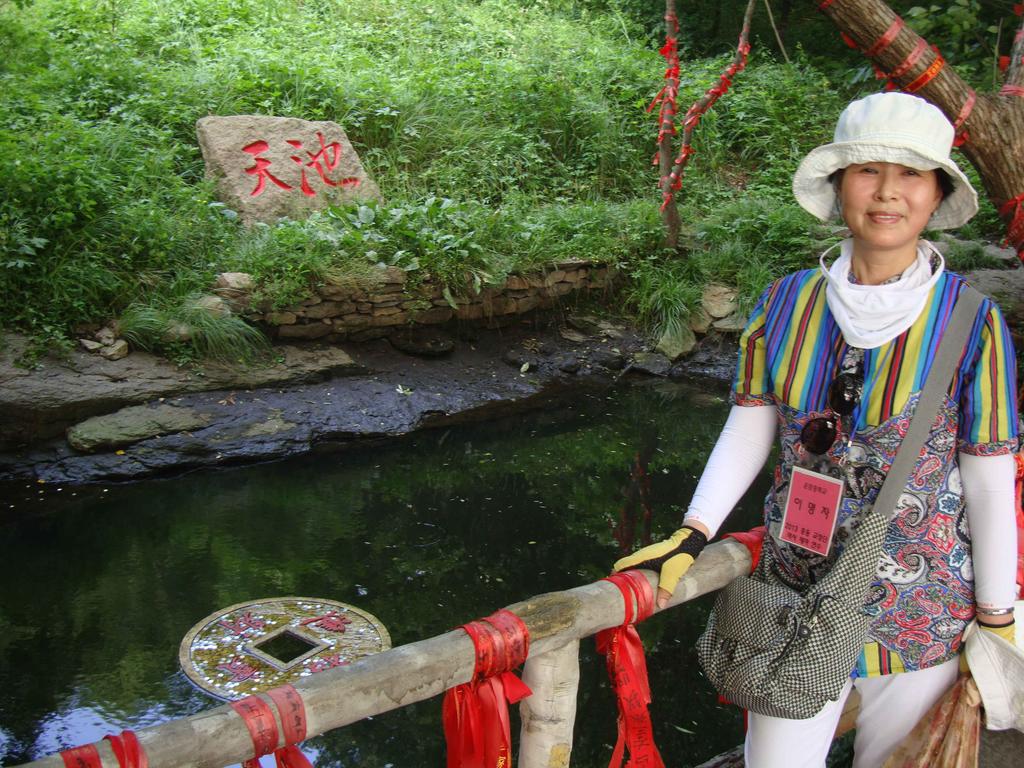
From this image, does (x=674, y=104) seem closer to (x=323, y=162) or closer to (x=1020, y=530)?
(x=323, y=162)

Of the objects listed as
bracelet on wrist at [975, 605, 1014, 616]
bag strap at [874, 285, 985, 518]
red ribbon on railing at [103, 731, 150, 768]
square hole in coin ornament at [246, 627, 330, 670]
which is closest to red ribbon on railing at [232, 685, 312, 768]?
red ribbon on railing at [103, 731, 150, 768]

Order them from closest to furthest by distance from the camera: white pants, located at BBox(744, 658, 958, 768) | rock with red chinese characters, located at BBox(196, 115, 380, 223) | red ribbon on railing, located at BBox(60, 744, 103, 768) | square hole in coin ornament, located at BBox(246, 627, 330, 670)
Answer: red ribbon on railing, located at BBox(60, 744, 103, 768) < white pants, located at BBox(744, 658, 958, 768) < square hole in coin ornament, located at BBox(246, 627, 330, 670) < rock with red chinese characters, located at BBox(196, 115, 380, 223)

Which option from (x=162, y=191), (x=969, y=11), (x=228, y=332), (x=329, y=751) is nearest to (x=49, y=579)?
(x=329, y=751)

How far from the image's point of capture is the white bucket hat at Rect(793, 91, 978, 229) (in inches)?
67.5

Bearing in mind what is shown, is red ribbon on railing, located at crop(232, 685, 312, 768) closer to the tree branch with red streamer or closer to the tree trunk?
the tree trunk

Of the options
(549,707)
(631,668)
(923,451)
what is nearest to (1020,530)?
(923,451)

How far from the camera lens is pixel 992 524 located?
5.71 feet

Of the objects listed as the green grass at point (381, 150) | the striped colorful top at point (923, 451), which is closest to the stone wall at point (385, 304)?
the green grass at point (381, 150)

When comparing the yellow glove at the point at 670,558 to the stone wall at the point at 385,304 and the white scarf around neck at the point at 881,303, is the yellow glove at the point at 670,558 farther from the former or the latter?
the stone wall at the point at 385,304

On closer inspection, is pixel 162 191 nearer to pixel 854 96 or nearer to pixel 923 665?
pixel 923 665

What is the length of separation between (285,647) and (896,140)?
309cm

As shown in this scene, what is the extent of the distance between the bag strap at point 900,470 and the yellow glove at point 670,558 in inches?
10.3

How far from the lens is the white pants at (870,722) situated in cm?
183

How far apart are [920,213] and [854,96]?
11172 millimetres
